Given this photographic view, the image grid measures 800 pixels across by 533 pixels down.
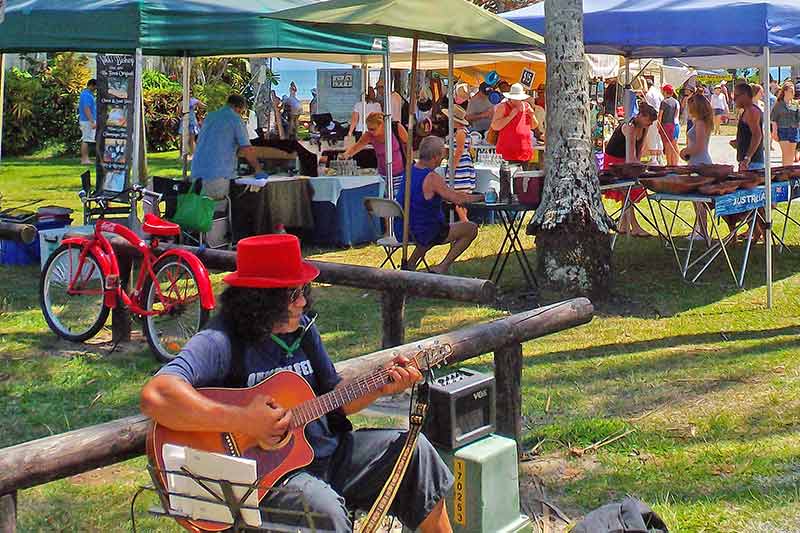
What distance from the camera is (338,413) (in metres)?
3.55

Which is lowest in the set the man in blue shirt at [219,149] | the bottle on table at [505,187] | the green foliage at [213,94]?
the bottle on table at [505,187]

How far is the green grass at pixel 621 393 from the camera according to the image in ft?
15.3

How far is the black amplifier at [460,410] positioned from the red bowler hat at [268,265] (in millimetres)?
788

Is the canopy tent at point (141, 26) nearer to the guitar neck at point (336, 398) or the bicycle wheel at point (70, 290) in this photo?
the bicycle wheel at point (70, 290)

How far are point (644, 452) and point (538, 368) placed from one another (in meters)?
1.49

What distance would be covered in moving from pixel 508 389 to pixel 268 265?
6.17ft

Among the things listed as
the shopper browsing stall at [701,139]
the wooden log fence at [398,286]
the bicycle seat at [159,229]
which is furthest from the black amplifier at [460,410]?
the shopper browsing stall at [701,139]

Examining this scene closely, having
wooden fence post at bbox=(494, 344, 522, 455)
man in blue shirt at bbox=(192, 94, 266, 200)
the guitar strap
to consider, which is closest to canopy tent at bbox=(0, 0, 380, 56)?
man in blue shirt at bbox=(192, 94, 266, 200)

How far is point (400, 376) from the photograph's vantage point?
131 inches

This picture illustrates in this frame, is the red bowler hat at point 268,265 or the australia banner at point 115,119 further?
the australia banner at point 115,119

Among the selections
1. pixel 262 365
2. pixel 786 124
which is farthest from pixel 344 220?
pixel 786 124

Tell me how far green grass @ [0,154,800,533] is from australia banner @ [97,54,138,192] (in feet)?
4.02

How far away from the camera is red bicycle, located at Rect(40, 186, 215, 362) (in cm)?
692

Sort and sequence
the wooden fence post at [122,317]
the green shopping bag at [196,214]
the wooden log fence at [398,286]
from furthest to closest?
1. the green shopping bag at [196,214]
2. the wooden fence post at [122,317]
3. the wooden log fence at [398,286]
